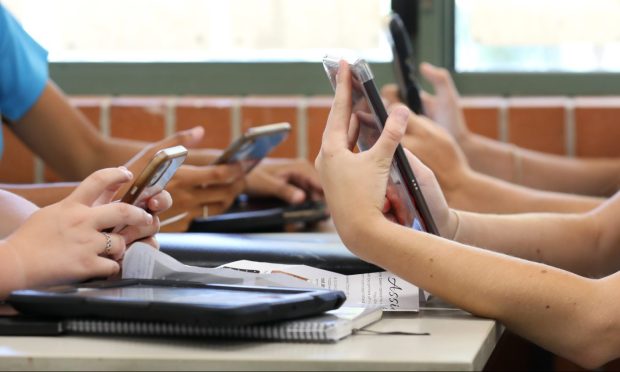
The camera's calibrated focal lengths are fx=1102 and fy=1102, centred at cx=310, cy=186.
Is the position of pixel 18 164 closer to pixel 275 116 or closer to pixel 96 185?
pixel 275 116

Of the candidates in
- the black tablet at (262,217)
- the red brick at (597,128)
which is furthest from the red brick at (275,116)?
the red brick at (597,128)

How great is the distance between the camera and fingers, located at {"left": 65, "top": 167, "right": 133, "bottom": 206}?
105 centimetres

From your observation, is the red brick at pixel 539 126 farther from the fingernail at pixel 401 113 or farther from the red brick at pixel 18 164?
the fingernail at pixel 401 113

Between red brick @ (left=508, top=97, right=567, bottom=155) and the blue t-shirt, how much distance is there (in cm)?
96

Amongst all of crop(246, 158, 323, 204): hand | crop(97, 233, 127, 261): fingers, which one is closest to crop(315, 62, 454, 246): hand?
crop(97, 233, 127, 261): fingers

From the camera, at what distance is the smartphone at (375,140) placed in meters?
1.07

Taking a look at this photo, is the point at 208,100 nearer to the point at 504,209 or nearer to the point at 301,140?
the point at 301,140

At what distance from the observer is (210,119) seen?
2348mm

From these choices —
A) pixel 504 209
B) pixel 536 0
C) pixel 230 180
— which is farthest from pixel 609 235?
pixel 536 0

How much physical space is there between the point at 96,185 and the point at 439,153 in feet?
2.79

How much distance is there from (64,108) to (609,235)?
42.7 inches

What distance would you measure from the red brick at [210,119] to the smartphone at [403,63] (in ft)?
1.57

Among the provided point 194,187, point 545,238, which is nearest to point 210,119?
point 194,187

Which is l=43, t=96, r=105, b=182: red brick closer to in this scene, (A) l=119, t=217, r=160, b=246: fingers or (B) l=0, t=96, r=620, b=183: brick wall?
(B) l=0, t=96, r=620, b=183: brick wall
